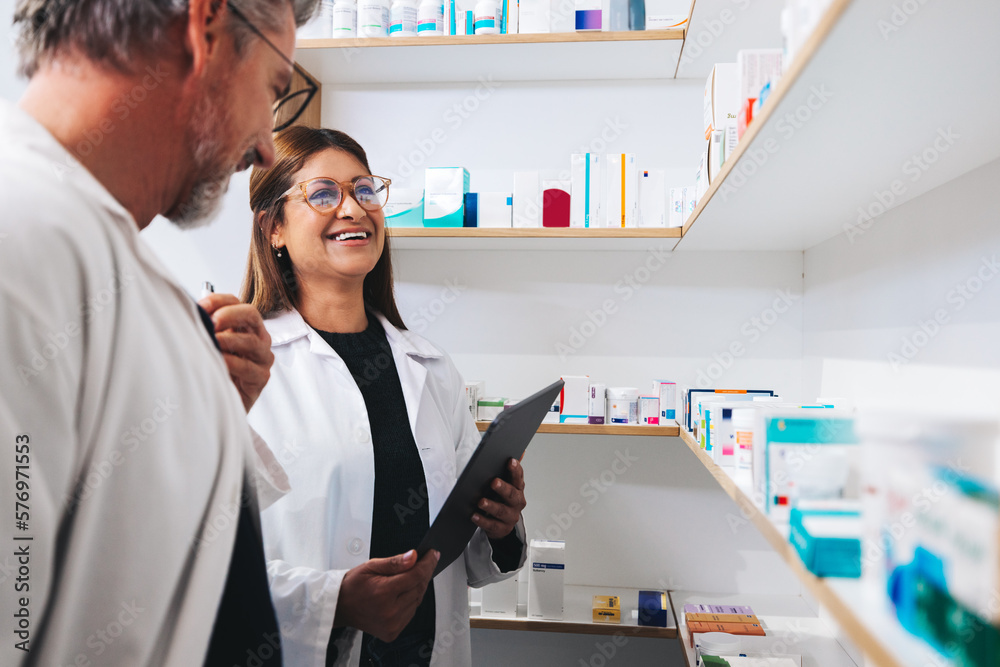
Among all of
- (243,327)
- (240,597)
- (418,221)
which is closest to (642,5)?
(418,221)

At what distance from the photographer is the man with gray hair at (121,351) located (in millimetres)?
574

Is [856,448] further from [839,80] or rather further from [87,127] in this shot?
[87,127]

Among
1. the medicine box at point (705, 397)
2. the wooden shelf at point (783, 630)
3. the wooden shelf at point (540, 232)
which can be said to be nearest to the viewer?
the medicine box at point (705, 397)

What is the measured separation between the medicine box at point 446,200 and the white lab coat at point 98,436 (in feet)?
4.72

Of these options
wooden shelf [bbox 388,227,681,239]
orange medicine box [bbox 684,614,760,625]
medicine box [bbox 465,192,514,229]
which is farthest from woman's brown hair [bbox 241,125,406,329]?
orange medicine box [bbox 684,614,760,625]

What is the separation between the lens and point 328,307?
166cm

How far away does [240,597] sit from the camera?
84cm

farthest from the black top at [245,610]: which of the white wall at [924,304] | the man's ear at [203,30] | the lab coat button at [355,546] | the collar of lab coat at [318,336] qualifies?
the white wall at [924,304]

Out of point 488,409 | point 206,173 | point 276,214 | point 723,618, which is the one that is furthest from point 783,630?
point 206,173

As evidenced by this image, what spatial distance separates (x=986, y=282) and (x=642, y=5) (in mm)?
1419

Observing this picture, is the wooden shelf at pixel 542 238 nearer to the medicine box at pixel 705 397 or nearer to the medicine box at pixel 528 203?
the medicine box at pixel 528 203

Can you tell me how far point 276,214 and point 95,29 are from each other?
38.3 inches

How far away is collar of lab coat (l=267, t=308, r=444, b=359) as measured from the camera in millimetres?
1557

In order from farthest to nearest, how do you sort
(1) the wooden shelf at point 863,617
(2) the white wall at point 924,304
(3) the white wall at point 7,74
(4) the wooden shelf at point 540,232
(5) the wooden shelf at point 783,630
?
(4) the wooden shelf at point 540,232, (3) the white wall at point 7,74, (5) the wooden shelf at point 783,630, (2) the white wall at point 924,304, (1) the wooden shelf at point 863,617
